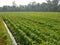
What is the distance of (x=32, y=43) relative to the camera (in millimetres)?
9758

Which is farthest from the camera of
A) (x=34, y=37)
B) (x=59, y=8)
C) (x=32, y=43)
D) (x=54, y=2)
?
(x=54, y=2)

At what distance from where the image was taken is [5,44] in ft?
33.5

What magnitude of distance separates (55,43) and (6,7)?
3232 inches

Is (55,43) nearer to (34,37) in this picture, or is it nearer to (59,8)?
(34,37)

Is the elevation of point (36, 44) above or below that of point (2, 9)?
above

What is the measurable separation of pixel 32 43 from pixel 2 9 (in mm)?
81820

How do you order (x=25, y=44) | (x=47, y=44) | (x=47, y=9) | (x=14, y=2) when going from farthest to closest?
(x=14, y=2) → (x=47, y=9) → (x=25, y=44) → (x=47, y=44)

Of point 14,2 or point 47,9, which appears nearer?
point 47,9

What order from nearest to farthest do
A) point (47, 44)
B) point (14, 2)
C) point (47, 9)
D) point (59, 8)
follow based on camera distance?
point (47, 44) → point (59, 8) → point (47, 9) → point (14, 2)

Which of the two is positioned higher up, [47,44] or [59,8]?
[47,44]

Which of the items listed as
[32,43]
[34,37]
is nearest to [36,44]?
[32,43]

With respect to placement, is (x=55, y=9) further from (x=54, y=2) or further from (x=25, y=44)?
(x=25, y=44)

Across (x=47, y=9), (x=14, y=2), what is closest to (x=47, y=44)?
(x=47, y=9)

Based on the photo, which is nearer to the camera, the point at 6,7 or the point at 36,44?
the point at 36,44
